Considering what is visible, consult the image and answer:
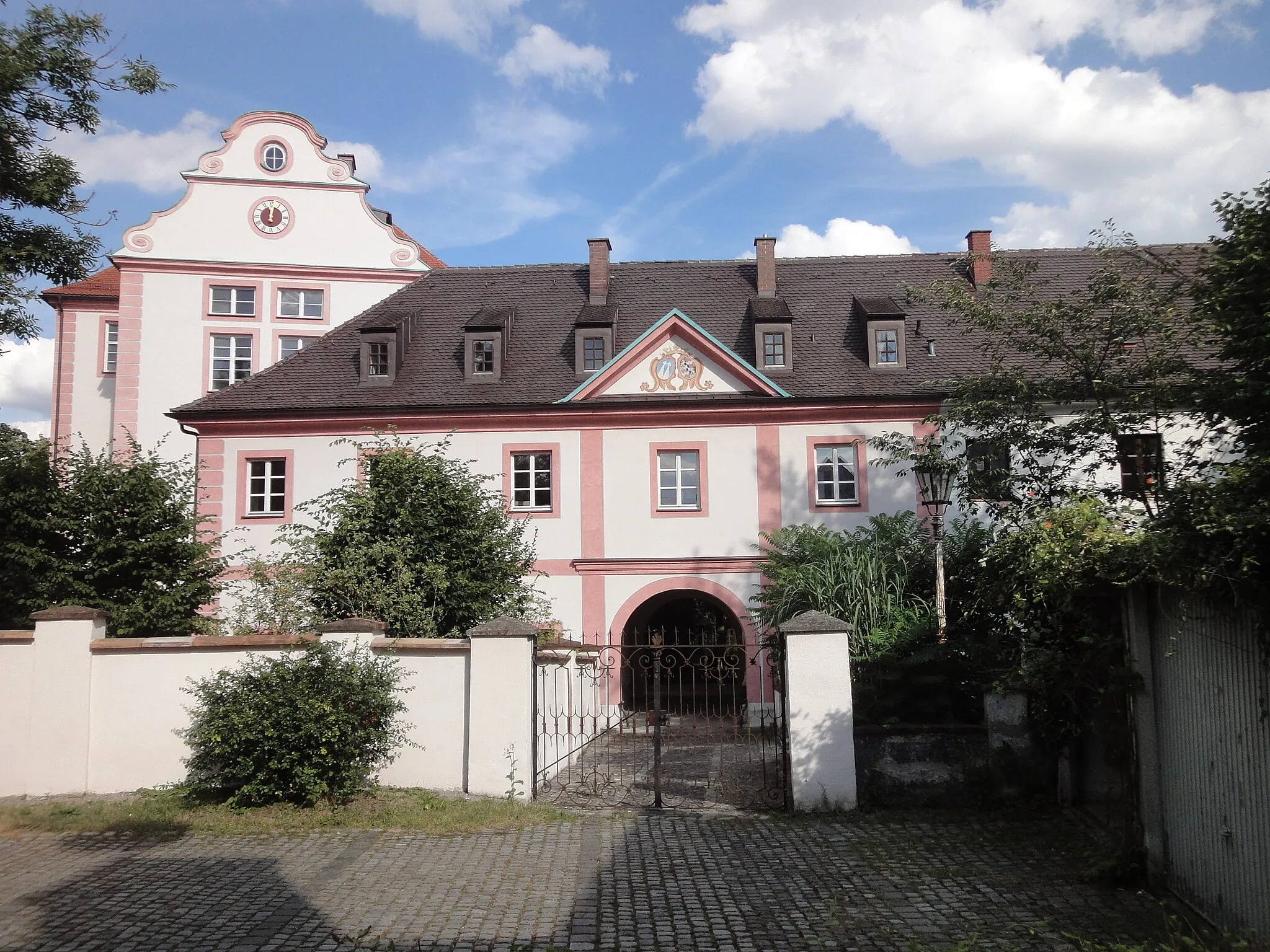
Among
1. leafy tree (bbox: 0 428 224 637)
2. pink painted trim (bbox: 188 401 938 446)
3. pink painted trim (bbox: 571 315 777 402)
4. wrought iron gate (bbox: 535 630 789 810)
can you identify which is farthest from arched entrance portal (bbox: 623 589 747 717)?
leafy tree (bbox: 0 428 224 637)

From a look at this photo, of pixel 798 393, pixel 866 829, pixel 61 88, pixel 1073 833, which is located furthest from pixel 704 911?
pixel 798 393

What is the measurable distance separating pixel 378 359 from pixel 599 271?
5.90m

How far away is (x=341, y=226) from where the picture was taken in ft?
84.4

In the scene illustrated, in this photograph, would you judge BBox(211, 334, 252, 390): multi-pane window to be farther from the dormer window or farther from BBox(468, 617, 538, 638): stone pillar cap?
BBox(468, 617, 538, 638): stone pillar cap

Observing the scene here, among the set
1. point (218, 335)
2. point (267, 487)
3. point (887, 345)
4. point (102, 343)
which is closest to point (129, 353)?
point (218, 335)

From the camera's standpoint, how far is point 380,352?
74.5ft

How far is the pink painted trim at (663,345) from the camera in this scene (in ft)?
68.7

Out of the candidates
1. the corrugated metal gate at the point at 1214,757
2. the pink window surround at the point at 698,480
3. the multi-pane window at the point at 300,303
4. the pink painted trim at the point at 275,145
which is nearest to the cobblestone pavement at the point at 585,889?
the corrugated metal gate at the point at 1214,757

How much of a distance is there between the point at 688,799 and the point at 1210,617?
20.2 ft

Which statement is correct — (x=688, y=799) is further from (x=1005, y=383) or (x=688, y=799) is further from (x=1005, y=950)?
(x=1005, y=383)

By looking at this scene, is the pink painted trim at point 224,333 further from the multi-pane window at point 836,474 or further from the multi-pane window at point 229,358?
the multi-pane window at point 836,474

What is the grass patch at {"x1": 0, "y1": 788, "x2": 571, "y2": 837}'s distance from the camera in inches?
372

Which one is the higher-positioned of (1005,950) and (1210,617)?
(1210,617)

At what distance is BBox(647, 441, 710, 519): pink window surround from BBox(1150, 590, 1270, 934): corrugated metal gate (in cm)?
1383
